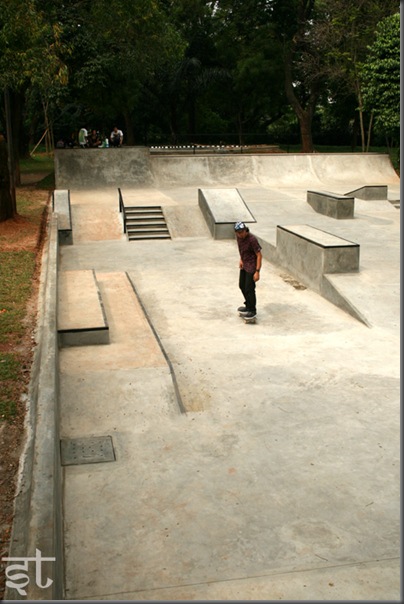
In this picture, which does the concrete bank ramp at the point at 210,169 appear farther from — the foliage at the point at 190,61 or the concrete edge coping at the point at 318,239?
the concrete edge coping at the point at 318,239

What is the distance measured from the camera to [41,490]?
14.3 feet

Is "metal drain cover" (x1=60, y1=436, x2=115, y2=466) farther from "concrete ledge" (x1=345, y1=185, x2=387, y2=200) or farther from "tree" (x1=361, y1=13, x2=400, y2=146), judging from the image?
"tree" (x1=361, y1=13, x2=400, y2=146)

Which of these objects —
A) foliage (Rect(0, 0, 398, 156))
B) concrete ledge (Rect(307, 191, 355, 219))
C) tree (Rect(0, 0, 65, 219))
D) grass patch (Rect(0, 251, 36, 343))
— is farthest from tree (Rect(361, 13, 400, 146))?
grass patch (Rect(0, 251, 36, 343))

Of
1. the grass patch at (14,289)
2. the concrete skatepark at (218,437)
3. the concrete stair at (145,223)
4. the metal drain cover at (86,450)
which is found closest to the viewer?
the concrete skatepark at (218,437)

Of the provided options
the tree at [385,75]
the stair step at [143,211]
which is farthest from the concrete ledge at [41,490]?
the tree at [385,75]

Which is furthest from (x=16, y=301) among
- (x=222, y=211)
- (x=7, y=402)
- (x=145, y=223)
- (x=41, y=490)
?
(x=222, y=211)

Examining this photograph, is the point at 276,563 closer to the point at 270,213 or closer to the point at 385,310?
the point at 385,310

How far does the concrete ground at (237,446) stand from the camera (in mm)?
4391

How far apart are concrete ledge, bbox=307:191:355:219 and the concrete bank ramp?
18.8ft

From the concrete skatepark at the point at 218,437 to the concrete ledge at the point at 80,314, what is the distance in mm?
39

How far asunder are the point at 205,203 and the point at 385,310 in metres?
8.81

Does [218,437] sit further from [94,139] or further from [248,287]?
[94,139]

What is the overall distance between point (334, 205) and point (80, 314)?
1043cm

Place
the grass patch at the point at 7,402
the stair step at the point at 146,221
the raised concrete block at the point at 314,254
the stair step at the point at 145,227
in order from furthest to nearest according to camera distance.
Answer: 1. the stair step at the point at 146,221
2. the stair step at the point at 145,227
3. the raised concrete block at the point at 314,254
4. the grass patch at the point at 7,402
